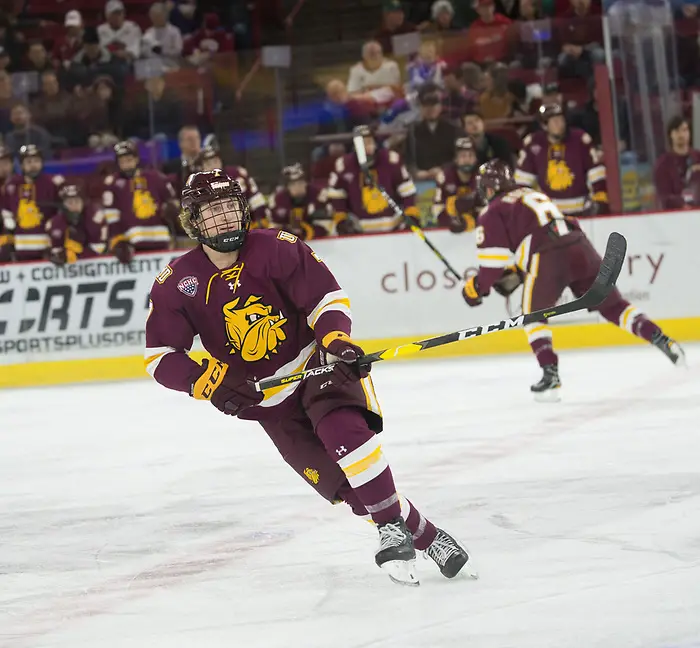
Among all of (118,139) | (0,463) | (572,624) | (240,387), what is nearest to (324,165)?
(118,139)

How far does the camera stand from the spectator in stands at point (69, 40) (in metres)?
10.2

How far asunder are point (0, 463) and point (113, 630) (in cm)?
265

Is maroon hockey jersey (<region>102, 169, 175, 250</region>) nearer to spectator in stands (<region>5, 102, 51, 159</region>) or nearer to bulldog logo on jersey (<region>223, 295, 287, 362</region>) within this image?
spectator in stands (<region>5, 102, 51, 159</region>)

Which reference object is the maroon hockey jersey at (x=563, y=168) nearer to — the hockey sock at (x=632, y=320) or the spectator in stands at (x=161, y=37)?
the hockey sock at (x=632, y=320)

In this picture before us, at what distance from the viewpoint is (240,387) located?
2889mm

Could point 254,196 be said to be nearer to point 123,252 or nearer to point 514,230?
point 123,252

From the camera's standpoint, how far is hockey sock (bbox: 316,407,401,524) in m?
2.69

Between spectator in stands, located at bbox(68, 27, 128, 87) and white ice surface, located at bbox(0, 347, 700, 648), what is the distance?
380cm

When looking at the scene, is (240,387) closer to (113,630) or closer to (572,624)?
(113,630)

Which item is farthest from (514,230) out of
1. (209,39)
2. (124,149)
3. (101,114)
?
(209,39)

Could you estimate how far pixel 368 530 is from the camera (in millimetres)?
3330

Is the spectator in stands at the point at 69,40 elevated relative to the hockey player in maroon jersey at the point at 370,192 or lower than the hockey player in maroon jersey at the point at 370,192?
elevated

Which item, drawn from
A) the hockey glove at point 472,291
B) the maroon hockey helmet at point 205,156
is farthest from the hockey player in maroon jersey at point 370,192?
the hockey glove at point 472,291

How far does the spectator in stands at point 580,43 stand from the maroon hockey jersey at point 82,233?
11.0 feet
